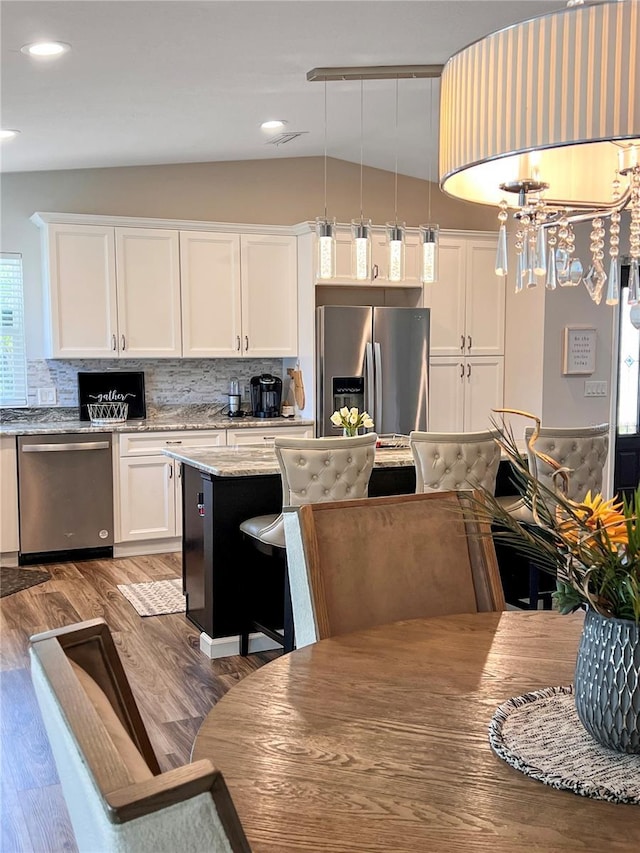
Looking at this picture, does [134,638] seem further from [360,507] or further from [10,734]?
[360,507]

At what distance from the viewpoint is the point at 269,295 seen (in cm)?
618

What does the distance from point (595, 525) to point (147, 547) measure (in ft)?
16.3

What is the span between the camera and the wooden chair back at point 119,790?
2.09 ft

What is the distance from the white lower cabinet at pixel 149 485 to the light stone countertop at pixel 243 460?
150 centimetres

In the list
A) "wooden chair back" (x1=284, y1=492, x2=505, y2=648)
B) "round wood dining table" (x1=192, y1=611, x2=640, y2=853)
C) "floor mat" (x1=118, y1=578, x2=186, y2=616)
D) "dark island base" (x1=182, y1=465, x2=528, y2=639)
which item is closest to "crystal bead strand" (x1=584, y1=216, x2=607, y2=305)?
"wooden chair back" (x1=284, y1=492, x2=505, y2=648)

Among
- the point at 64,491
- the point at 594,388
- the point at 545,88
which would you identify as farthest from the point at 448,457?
the point at 594,388

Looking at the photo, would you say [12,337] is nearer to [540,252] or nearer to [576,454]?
[576,454]

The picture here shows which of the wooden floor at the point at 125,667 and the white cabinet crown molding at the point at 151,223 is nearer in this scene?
the wooden floor at the point at 125,667

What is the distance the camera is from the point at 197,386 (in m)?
6.36

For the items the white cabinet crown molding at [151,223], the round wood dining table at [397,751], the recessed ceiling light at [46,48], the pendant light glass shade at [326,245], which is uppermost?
the recessed ceiling light at [46,48]

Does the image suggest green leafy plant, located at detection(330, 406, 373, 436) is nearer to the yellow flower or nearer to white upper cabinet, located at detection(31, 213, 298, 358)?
white upper cabinet, located at detection(31, 213, 298, 358)

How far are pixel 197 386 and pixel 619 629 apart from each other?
543 cm

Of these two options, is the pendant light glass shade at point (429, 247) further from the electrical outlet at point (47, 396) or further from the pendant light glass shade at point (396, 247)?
the electrical outlet at point (47, 396)

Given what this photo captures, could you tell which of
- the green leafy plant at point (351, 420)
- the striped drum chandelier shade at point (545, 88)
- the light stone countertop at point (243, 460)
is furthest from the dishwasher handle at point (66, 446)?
the striped drum chandelier shade at point (545, 88)
